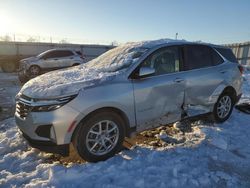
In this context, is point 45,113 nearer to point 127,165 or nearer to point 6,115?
point 127,165

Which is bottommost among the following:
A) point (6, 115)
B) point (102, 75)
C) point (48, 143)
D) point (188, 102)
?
→ point (6, 115)

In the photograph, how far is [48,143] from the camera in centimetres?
360

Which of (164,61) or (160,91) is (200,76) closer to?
(164,61)

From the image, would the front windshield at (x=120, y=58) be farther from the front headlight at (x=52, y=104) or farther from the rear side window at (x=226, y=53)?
the rear side window at (x=226, y=53)

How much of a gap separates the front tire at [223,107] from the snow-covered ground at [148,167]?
80 cm

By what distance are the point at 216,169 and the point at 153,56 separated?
6.63ft

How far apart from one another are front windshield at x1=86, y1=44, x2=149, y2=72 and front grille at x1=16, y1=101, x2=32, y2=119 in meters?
1.36

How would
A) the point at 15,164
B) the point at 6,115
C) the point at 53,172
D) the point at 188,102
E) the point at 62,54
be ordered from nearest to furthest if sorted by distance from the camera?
the point at 53,172 → the point at 15,164 → the point at 188,102 → the point at 6,115 → the point at 62,54

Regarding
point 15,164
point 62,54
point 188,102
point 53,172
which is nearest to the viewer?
point 53,172

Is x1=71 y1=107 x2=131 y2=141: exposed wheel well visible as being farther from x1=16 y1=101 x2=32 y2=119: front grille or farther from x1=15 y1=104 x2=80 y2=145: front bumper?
x1=16 y1=101 x2=32 y2=119: front grille

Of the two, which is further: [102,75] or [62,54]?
[62,54]

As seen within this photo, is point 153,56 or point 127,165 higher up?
point 153,56

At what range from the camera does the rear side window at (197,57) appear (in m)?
4.94

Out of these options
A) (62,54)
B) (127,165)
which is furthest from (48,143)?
(62,54)
